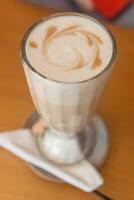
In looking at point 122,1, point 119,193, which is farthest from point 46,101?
point 122,1

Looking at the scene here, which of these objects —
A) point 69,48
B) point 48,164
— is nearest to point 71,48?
point 69,48

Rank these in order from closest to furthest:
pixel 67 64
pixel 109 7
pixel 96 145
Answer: pixel 67 64, pixel 96 145, pixel 109 7

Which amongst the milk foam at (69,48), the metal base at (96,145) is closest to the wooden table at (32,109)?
the metal base at (96,145)

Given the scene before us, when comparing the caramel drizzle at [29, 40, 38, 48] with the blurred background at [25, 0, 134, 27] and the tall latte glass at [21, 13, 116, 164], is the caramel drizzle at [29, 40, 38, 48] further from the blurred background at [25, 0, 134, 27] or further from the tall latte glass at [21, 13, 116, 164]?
the blurred background at [25, 0, 134, 27]

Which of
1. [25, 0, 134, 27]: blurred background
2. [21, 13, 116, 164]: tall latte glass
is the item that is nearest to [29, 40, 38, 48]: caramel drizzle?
[21, 13, 116, 164]: tall latte glass

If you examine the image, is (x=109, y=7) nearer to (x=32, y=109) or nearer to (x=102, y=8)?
(x=102, y=8)

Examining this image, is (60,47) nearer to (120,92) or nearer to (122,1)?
(120,92)
